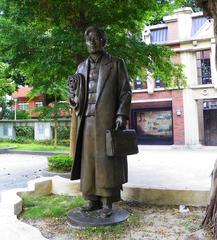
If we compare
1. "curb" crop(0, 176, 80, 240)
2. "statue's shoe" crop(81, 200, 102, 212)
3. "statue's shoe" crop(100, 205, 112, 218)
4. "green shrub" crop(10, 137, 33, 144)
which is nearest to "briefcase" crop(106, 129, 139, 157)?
"statue's shoe" crop(100, 205, 112, 218)

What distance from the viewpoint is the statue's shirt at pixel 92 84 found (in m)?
4.38

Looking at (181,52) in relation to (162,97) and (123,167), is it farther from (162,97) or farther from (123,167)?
(123,167)

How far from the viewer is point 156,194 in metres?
5.24

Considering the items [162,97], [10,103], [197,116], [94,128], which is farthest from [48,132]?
[94,128]

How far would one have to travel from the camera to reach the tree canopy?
26.2 feet

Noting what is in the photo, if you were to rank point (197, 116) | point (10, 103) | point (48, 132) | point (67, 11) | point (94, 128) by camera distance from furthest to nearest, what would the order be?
point (10, 103) → point (48, 132) → point (197, 116) → point (67, 11) → point (94, 128)

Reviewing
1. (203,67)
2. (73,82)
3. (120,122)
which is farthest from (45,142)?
(120,122)

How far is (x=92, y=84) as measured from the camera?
4.45 metres

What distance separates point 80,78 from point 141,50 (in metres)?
4.71

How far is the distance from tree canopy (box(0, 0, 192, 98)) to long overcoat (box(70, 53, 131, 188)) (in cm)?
366

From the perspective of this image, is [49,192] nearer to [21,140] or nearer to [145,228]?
[145,228]

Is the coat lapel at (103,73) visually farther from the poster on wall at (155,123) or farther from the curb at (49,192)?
the poster on wall at (155,123)

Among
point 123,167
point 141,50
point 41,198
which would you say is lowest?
point 41,198

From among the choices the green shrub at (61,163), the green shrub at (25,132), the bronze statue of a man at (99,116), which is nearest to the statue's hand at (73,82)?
the bronze statue of a man at (99,116)
